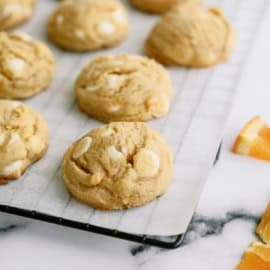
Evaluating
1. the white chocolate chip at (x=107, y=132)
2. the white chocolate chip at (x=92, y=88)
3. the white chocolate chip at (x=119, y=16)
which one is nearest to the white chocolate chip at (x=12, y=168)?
the white chocolate chip at (x=107, y=132)

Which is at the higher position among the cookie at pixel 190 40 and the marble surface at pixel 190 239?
the cookie at pixel 190 40

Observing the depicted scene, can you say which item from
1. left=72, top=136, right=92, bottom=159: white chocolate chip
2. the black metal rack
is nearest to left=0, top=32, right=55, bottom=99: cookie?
left=72, top=136, right=92, bottom=159: white chocolate chip

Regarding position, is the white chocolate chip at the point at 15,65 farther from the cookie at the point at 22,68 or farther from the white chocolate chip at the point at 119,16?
the white chocolate chip at the point at 119,16

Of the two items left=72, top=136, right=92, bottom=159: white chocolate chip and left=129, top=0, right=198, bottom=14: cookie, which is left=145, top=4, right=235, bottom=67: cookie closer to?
left=129, top=0, right=198, bottom=14: cookie

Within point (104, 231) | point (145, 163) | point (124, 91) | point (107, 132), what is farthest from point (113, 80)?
point (104, 231)

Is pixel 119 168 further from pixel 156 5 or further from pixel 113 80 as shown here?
pixel 156 5

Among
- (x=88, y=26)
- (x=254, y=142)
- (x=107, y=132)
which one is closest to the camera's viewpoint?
(x=107, y=132)

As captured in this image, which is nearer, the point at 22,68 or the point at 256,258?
the point at 256,258

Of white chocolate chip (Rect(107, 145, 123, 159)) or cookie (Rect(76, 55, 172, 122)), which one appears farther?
cookie (Rect(76, 55, 172, 122))
